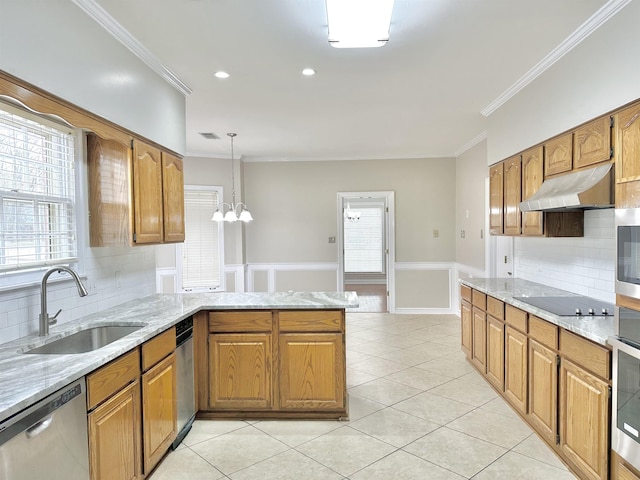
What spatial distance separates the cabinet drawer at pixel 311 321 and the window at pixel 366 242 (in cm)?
797

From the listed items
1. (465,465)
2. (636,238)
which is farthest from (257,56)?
(465,465)

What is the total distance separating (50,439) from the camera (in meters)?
1.42

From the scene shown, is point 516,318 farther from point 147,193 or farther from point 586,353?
point 147,193

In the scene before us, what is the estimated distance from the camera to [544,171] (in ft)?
9.87

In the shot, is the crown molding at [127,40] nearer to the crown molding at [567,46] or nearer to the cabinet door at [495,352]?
the crown molding at [567,46]

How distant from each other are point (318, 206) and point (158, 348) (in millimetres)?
4644

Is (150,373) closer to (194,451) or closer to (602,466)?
(194,451)

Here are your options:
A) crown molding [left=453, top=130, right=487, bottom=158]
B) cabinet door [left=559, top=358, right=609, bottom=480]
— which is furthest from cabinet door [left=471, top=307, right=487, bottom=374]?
crown molding [left=453, top=130, right=487, bottom=158]

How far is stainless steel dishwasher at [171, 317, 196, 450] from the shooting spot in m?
2.58

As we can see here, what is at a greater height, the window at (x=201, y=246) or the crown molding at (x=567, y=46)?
the crown molding at (x=567, y=46)

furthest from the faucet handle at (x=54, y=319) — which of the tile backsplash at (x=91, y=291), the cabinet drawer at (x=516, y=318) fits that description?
the cabinet drawer at (x=516, y=318)

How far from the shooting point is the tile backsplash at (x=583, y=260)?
270cm

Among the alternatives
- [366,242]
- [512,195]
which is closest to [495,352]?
[512,195]

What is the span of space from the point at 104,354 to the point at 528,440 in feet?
→ 8.87
